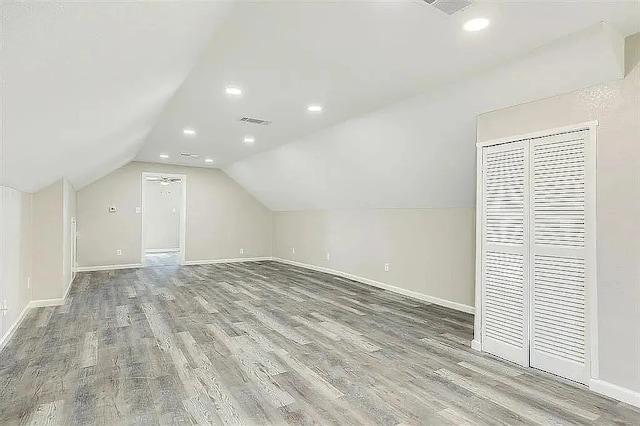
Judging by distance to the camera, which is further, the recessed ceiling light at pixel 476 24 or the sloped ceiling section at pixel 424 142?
the sloped ceiling section at pixel 424 142

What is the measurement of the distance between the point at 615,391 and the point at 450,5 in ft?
9.03

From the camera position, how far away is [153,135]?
562 cm

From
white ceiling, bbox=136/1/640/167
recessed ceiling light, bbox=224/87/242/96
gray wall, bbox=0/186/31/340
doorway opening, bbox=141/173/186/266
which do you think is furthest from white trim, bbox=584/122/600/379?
doorway opening, bbox=141/173/186/266

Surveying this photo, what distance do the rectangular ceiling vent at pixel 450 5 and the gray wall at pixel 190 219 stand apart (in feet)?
26.4

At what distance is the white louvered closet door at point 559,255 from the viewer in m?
2.77

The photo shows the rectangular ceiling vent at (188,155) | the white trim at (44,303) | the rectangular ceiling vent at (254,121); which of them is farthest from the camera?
the rectangular ceiling vent at (188,155)

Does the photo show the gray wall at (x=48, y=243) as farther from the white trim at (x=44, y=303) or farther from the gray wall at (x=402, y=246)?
the gray wall at (x=402, y=246)

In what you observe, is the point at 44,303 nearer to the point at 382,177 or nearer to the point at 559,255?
the point at 382,177

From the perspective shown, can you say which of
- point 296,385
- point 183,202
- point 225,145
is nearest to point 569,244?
point 296,385

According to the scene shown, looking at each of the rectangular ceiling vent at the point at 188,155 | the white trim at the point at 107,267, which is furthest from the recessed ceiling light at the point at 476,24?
the white trim at the point at 107,267

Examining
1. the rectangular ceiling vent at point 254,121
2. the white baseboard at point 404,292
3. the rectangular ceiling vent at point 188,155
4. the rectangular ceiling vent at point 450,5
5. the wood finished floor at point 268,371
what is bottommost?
the wood finished floor at point 268,371

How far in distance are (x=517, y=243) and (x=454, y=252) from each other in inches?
75.9

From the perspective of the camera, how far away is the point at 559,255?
9.50 feet

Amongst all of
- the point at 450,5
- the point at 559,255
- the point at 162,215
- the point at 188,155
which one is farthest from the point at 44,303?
the point at 162,215
